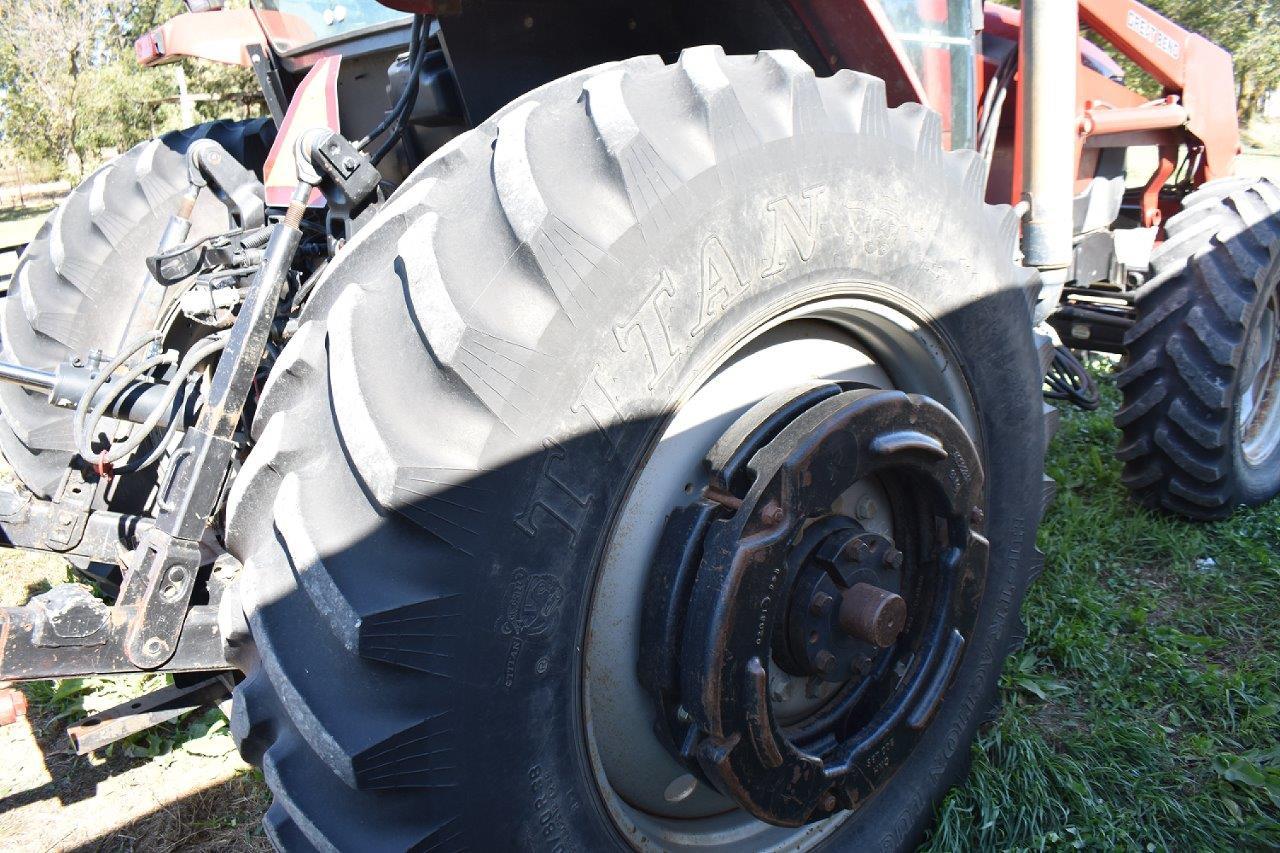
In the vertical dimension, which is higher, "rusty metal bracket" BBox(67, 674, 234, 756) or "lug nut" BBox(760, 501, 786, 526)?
"lug nut" BBox(760, 501, 786, 526)

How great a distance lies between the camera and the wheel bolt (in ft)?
5.23

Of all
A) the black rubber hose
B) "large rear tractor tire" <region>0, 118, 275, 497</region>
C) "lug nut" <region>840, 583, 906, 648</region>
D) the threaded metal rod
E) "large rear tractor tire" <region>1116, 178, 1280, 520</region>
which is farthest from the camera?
"large rear tractor tire" <region>1116, 178, 1280, 520</region>

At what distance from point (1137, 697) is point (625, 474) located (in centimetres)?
206

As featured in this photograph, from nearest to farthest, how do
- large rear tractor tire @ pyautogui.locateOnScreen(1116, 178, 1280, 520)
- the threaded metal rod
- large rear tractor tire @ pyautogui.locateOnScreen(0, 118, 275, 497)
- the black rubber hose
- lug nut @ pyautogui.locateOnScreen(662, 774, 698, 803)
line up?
1. lug nut @ pyautogui.locateOnScreen(662, 774, 698, 803)
2. the black rubber hose
3. the threaded metal rod
4. large rear tractor tire @ pyautogui.locateOnScreen(0, 118, 275, 497)
5. large rear tractor tire @ pyautogui.locateOnScreen(1116, 178, 1280, 520)

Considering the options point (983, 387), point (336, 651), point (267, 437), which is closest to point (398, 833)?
point (336, 651)

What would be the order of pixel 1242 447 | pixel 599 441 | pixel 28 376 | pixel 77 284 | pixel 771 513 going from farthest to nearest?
pixel 1242 447 → pixel 77 284 → pixel 28 376 → pixel 771 513 → pixel 599 441

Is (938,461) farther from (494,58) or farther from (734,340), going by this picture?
(494,58)

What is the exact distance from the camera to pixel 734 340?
152 cm

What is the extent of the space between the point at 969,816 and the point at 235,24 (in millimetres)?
3197

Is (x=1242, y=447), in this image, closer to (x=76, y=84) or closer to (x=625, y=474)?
(x=625, y=474)

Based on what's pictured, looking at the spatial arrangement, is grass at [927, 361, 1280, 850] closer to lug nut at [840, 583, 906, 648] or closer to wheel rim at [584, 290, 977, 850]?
wheel rim at [584, 290, 977, 850]

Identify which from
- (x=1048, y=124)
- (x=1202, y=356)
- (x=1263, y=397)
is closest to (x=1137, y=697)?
(x=1202, y=356)

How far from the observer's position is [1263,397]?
3.88 meters

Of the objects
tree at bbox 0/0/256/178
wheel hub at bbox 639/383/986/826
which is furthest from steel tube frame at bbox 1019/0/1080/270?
tree at bbox 0/0/256/178
